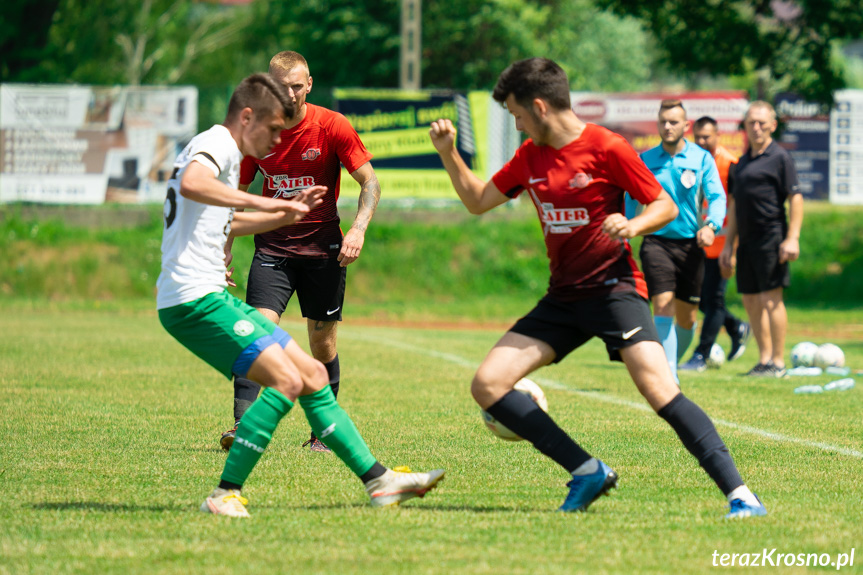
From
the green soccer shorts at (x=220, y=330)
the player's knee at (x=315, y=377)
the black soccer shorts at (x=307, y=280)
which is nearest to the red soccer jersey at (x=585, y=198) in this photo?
the player's knee at (x=315, y=377)

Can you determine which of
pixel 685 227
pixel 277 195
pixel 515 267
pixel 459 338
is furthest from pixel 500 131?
pixel 277 195

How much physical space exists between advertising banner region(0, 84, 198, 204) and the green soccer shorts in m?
18.3

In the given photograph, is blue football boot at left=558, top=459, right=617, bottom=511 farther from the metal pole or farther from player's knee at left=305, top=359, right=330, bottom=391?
the metal pole

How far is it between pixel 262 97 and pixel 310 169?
1890mm

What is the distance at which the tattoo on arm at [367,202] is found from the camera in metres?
6.42

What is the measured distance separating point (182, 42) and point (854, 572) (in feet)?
169

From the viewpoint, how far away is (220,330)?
186 inches

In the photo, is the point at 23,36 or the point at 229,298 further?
the point at 23,36

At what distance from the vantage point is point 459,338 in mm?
15672

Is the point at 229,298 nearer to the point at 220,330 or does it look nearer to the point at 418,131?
the point at 220,330

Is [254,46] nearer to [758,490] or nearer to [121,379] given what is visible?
[121,379]

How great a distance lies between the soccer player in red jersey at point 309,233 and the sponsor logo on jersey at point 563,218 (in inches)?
69.9

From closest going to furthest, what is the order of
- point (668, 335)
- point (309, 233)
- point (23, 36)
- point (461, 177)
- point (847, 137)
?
point (461, 177) < point (309, 233) < point (668, 335) < point (847, 137) < point (23, 36)

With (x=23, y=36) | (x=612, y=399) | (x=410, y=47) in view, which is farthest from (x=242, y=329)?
(x=23, y=36)
